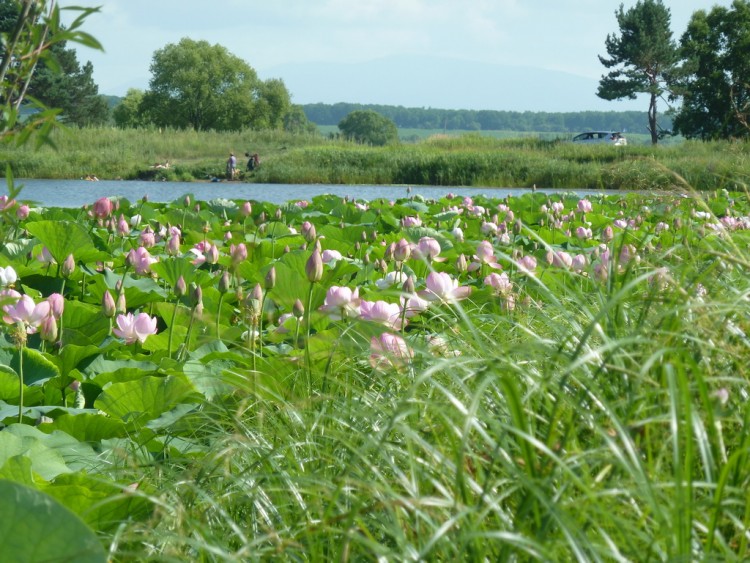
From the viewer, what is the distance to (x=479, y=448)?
1.37m

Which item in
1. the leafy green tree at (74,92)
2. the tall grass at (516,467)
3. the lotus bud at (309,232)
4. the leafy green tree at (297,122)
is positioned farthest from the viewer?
the leafy green tree at (297,122)

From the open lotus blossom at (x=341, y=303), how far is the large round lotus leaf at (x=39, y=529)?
1377 mm

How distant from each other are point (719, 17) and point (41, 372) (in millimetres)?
36464

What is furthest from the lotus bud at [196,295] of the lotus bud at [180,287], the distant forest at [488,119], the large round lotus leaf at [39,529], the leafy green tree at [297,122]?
the distant forest at [488,119]

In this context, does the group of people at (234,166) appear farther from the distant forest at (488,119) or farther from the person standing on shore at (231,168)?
the distant forest at (488,119)

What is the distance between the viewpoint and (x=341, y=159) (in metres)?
22.4

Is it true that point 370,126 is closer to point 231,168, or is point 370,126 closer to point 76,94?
point 76,94

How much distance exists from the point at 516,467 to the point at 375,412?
59 centimetres

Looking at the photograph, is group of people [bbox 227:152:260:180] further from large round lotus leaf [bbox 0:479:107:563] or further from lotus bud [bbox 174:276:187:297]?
large round lotus leaf [bbox 0:479:107:563]

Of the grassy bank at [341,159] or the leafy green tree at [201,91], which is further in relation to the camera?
the leafy green tree at [201,91]

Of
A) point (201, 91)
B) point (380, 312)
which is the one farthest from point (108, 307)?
point (201, 91)

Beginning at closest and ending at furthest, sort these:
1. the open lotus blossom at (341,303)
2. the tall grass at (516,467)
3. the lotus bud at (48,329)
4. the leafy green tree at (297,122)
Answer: the tall grass at (516,467) → the lotus bud at (48,329) → the open lotus blossom at (341,303) → the leafy green tree at (297,122)

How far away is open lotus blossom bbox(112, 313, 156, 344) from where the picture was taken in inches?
97.6

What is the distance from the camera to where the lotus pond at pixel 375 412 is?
1079mm
